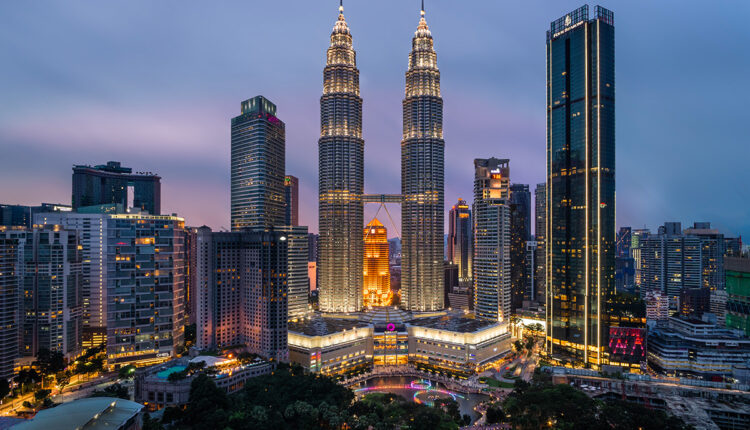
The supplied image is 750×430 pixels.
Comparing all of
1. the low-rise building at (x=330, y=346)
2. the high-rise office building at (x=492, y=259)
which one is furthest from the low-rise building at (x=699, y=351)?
the low-rise building at (x=330, y=346)

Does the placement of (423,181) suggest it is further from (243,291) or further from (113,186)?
(113,186)

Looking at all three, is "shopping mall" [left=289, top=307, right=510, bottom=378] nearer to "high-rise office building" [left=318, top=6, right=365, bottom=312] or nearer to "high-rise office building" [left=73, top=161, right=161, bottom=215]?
"high-rise office building" [left=318, top=6, right=365, bottom=312]

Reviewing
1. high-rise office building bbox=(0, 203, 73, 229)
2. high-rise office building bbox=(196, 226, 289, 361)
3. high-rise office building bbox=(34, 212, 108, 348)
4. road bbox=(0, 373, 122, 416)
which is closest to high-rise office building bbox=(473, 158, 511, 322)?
high-rise office building bbox=(196, 226, 289, 361)

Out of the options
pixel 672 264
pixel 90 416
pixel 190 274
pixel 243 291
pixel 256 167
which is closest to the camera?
pixel 90 416

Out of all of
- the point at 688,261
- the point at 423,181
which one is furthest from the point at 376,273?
the point at 688,261

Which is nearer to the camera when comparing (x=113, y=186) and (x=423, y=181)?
(x=423, y=181)

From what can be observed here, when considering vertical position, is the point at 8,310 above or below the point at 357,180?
below
